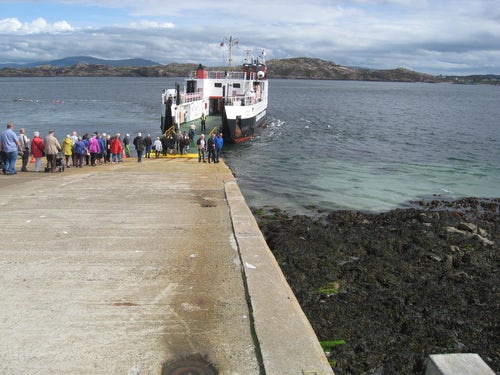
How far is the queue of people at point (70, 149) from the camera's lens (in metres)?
15.4

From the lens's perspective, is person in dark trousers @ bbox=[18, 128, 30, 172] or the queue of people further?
person in dark trousers @ bbox=[18, 128, 30, 172]

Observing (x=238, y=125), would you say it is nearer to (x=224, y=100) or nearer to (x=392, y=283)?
(x=224, y=100)

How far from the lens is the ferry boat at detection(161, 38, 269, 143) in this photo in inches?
1240

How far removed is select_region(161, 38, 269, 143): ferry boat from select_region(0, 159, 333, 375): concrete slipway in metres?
19.0

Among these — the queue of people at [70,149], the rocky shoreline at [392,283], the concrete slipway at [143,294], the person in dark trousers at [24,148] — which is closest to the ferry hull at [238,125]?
the queue of people at [70,149]

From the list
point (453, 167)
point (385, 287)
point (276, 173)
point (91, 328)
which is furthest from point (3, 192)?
point (453, 167)

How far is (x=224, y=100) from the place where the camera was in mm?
33156

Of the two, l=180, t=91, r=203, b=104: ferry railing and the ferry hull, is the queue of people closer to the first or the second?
the ferry hull

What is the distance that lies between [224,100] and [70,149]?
675 inches

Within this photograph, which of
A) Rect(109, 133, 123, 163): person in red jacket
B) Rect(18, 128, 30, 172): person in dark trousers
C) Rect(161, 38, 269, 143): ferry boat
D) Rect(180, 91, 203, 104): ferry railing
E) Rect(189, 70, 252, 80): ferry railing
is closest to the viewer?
Rect(18, 128, 30, 172): person in dark trousers

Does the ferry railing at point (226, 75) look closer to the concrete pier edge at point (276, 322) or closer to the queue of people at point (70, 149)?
the queue of people at point (70, 149)

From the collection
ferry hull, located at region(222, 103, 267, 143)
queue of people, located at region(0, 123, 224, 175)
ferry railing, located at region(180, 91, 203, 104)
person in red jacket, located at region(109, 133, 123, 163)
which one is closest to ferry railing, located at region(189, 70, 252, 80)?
ferry railing, located at region(180, 91, 203, 104)

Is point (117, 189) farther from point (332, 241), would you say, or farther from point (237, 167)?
point (237, 167)

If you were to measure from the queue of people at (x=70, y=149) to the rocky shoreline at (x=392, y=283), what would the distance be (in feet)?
24.7
